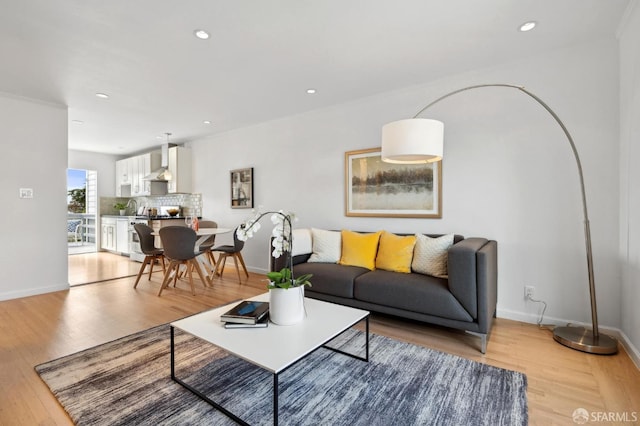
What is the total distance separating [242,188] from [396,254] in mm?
3053

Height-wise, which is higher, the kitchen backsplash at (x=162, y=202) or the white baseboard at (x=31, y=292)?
the kitchen backsplash at (x=162, y=202)

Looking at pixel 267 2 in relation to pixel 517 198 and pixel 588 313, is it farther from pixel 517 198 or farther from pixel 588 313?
pixel 588 313

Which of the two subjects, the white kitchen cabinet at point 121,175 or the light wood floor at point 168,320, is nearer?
the light wood floor at point 168,320

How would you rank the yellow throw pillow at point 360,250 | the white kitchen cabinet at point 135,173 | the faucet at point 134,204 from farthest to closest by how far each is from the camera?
the faucet at point 134,204
the white kitchen cabinet at point 135,173
the yellow throw pillow at point 360,250

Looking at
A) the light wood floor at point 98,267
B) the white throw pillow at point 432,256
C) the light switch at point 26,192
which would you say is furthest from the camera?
the light wood floor at point 98,267

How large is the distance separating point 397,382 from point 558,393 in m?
0.91

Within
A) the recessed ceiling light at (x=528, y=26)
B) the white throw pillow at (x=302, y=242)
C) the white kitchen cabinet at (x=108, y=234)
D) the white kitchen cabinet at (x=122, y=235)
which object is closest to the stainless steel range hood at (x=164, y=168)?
the white kitchen cabinet at (x=122, y=235)

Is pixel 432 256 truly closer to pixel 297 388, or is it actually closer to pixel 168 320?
pixel 297 388

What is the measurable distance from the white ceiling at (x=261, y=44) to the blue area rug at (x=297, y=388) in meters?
2.41

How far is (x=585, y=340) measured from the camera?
2293 millimetres

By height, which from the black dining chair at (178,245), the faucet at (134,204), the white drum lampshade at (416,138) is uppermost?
the white drum lampshade at (416,138)

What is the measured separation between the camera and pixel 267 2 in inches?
79.3

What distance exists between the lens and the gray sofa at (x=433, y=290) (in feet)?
7.47

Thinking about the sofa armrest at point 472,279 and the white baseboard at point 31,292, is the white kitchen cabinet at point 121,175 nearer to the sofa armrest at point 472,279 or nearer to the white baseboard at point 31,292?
the white baseboard at point 31,292
